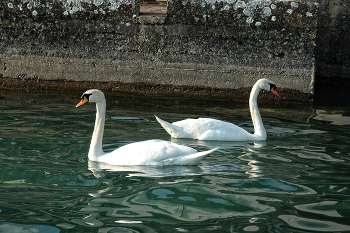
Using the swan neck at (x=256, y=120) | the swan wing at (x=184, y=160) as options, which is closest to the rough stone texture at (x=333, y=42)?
the swan neck at (x=256, y=120)

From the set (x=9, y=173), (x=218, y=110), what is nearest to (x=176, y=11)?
(x=218, y=110)

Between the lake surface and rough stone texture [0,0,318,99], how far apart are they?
195 centimetres

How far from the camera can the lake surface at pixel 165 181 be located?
385 centimetres

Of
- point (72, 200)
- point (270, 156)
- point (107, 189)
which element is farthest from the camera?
point (270, 156)

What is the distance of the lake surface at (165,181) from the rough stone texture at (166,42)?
195cm

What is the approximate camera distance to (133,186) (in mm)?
4652

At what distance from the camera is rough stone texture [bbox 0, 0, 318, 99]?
9688mm

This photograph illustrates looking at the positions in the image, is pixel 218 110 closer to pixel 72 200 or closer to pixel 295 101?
pixel 295 101

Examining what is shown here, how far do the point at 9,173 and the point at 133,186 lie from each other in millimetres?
1434

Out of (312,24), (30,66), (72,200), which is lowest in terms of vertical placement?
(72,200)

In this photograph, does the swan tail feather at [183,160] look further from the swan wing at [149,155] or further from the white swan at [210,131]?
the white swan at [210,131]

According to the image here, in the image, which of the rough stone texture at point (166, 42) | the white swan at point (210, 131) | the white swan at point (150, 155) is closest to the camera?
the white swan at point (150, 155)

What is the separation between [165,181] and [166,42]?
5.55 m

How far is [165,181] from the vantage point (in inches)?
190
